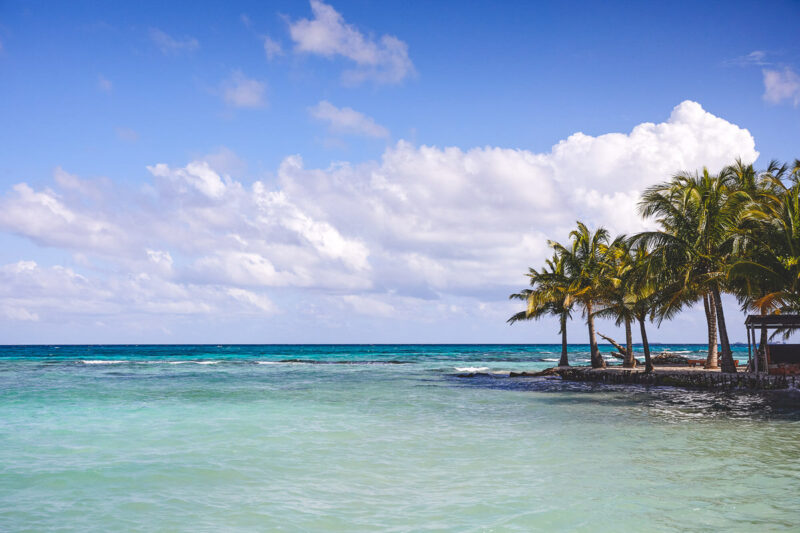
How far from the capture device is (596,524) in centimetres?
727

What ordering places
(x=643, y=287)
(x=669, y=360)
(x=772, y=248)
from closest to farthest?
(x=772, y=248)
(x=643, y=287)
(x=669, y=360)

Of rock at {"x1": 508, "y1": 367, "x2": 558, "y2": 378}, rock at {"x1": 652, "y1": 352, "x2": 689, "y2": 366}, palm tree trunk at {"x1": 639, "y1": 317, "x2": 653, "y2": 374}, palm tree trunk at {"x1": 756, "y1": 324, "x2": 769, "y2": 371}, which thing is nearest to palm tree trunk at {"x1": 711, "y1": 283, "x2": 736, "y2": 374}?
palm tree trunk at {"x1": 756, "y1": 324, "x2": 769, "y2": 371}

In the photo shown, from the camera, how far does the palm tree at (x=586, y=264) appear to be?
34656 millimetres

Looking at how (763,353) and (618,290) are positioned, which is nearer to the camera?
(763,353)

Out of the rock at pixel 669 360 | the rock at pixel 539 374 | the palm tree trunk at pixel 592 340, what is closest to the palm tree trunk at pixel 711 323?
the palm tree trunk at pixel 592 340

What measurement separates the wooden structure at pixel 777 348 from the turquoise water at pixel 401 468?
264 inches

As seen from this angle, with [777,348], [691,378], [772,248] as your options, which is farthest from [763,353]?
[772,248]

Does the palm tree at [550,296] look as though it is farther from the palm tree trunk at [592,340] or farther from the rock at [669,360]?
the rock at [669,360]

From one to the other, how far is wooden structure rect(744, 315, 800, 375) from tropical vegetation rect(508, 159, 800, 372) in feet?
2.41

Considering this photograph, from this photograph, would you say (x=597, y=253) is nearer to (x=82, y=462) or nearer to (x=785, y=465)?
(x=785, y=465)

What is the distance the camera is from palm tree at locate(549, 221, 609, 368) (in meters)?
34.7

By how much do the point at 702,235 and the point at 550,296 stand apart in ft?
39.1

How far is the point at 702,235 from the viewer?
84.0 ft

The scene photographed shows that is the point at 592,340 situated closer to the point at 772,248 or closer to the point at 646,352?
→ the point at 646,352
